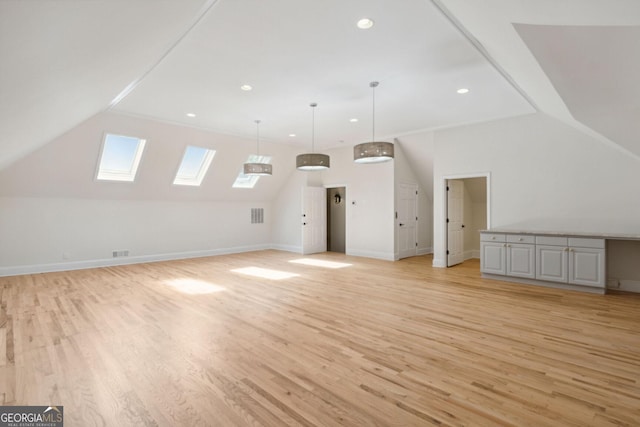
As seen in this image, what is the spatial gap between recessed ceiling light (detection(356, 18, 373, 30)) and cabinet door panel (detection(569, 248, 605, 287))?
199 inches

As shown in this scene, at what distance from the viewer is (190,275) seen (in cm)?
658

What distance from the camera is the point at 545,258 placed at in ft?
17.9

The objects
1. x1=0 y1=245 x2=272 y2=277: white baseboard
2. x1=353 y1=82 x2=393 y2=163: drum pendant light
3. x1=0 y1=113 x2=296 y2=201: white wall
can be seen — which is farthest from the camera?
x1=0 y1=245 x2=272 y2=277: white baseboard

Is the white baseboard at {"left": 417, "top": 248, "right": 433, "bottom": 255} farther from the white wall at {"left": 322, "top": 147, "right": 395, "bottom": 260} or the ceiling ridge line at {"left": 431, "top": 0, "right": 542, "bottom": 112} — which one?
the ceiling ridge line at {"left": 431, "top": 0, "right": 542, "bottom": 112}

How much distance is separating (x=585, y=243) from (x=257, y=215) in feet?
28.8

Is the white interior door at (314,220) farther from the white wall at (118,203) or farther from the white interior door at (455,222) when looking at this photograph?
the white interior door at (455,222)

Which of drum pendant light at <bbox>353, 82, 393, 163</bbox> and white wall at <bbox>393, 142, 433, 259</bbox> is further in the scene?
white wall at <bbox>393, 142, 433, 259</bbox>

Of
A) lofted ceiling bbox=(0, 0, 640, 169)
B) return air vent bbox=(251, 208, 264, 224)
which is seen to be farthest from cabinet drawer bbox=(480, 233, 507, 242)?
return air vent bbox=(251, 208, 264, 224)

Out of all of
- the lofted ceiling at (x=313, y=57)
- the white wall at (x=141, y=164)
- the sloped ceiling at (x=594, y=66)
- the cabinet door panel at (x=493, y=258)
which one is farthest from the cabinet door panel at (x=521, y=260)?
the white wall at (x=141, y=164)

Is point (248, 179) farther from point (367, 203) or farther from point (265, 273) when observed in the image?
point (265, 273)

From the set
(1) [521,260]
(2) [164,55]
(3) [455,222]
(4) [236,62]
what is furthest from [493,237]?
(2) [164,55]

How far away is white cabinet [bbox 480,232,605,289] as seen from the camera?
5035 millimetres

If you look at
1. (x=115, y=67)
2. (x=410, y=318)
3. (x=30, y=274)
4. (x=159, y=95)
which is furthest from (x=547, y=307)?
(x=30, y=274)

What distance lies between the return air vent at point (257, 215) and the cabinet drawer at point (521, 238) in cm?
762
